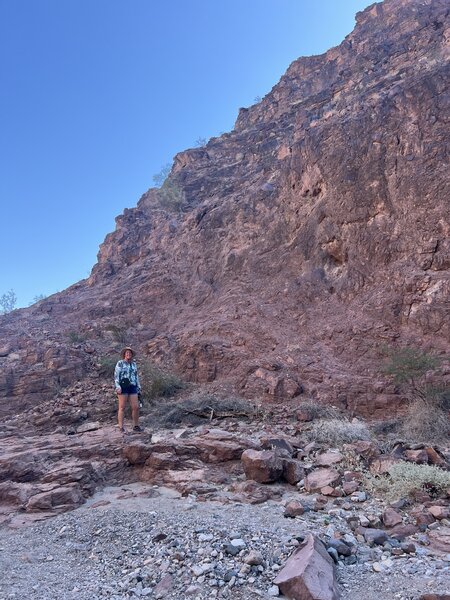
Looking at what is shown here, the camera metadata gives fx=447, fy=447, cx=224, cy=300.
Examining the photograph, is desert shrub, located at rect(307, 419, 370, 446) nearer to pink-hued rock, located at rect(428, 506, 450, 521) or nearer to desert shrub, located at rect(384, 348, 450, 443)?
desert shrub, located at rect(384, 348, 450, 443)

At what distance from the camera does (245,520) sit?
14.5 feet

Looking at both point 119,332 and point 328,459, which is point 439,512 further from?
point 119,332

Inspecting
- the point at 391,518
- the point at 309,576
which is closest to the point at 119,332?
the point at 391,518

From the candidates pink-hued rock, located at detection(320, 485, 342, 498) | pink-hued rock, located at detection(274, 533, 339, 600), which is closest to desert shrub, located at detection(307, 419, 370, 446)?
pink-hued rock, located at detection(320, 485, 342, 498)

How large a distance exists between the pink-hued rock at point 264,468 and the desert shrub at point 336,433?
5.68 feet

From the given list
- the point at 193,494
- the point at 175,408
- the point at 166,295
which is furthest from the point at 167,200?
the point at 193,494

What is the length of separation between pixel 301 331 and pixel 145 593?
9.45 meters

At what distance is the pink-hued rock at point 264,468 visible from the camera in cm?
561

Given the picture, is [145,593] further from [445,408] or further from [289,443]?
[445,408]

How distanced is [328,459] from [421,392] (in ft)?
12.7

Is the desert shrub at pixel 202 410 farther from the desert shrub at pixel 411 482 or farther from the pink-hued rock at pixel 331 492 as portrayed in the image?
the desert shrub at pixel 411 482

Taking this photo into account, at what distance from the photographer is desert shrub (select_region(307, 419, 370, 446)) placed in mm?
7234

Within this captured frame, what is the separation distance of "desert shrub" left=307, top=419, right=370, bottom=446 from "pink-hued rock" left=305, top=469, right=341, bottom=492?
156cm

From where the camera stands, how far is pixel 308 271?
44.2 ft
